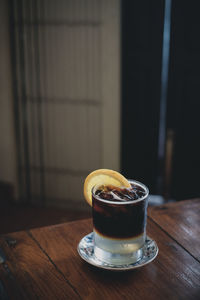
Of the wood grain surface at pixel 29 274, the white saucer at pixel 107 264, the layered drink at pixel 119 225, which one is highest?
the layered drink at pixel 119 225

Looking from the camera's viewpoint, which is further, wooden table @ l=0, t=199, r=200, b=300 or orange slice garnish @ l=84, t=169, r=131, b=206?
orange slice garnish @ l=84, t=169, r=131, b=206

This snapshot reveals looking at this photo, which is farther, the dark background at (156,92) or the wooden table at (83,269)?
the dark background at (156,92)

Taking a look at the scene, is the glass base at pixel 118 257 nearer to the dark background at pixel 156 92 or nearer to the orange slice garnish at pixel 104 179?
the orange slice garnish at pixel 104 179

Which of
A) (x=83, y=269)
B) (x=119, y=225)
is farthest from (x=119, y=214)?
(x=83, y=269)

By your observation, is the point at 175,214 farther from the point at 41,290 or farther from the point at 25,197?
the point at 25,197

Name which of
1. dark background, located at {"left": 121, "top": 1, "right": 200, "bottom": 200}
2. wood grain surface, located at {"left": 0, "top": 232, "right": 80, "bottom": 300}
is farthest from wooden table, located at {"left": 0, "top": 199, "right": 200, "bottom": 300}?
dark background, located at {"left": 121, "top": 1, "right": 200, "bottom": 200}

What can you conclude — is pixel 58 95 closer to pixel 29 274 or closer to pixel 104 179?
pixel 104 179

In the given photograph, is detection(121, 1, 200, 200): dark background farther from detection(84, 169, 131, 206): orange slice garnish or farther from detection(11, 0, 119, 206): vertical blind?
detection(84, 169, 131, 206): orange slice garnish

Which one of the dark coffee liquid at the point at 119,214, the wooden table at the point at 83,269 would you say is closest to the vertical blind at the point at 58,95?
the wooden table at the point at 83,269
